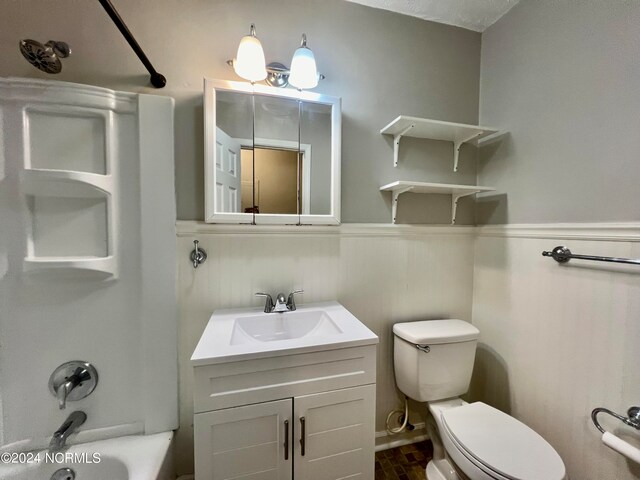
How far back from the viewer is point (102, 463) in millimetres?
1000

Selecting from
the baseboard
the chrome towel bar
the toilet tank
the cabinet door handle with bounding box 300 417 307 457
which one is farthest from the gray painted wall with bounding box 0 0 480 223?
the baseboard

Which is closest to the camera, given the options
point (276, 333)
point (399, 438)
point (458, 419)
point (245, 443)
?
point (245, 443)

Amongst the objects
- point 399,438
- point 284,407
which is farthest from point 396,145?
point 399,438

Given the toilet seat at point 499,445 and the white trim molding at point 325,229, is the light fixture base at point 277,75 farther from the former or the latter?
the toilet seat at point 499,445

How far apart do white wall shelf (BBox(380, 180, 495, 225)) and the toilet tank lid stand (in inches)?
22.9

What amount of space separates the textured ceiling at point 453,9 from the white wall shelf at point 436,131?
612 millimetres

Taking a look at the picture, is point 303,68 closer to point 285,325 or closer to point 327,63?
point 327,63

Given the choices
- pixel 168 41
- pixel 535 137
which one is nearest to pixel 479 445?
pixel 535 137

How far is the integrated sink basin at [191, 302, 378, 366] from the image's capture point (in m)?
0.85

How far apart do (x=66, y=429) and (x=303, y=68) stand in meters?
1.83

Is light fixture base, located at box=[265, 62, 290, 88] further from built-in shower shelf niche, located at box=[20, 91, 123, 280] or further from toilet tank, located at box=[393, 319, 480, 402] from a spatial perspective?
toilet tank, located at box=[393, 319, 480, 402]

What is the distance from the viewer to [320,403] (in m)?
0.92

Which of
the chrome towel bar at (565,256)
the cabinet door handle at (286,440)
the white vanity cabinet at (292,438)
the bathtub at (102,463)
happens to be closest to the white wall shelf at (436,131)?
the chrome towel bar at (565,256)

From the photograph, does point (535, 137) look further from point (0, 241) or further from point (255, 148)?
point (0, 241)
